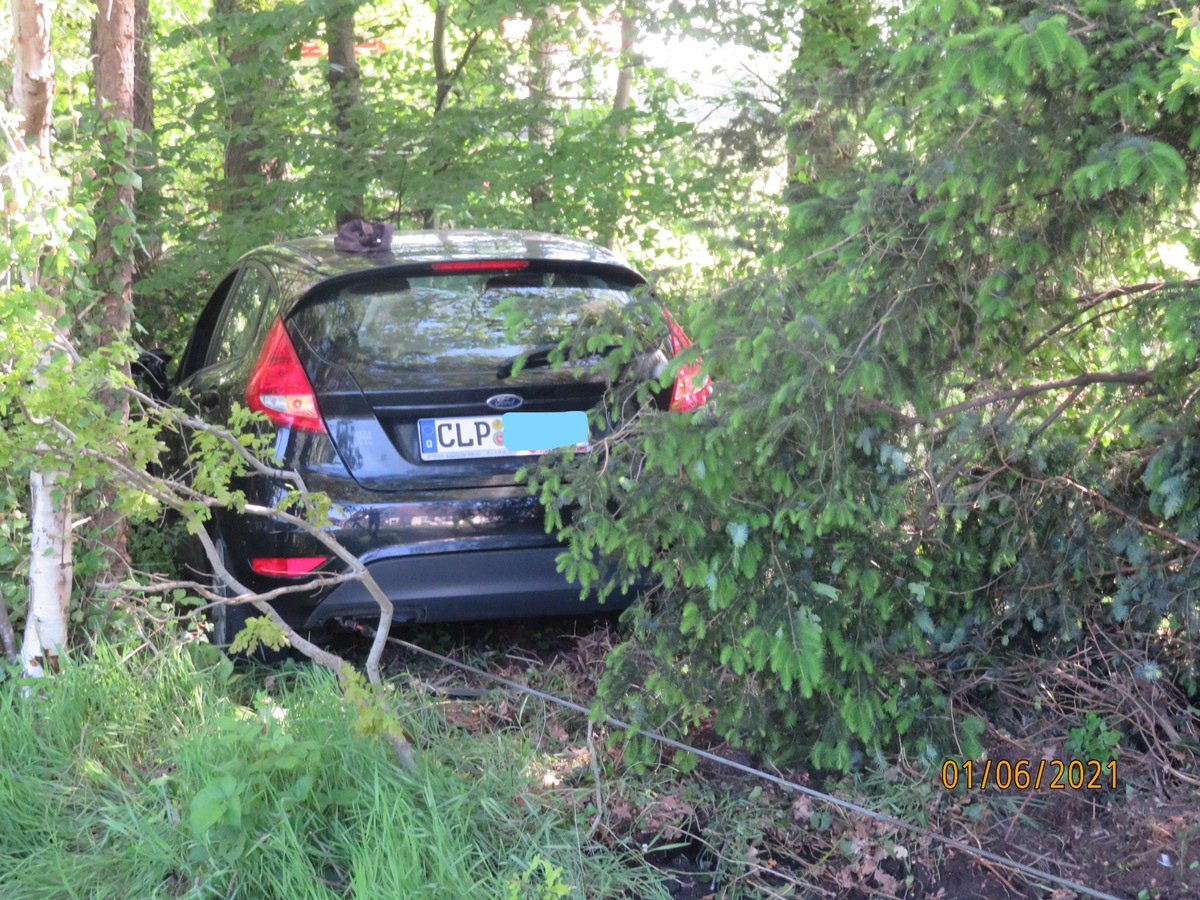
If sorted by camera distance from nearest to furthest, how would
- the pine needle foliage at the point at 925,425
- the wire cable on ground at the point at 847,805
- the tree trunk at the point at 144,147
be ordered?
the pine needle foliage at the point at 925,425
the wire cable on ground at the point at 847,805
the tree trunk at the point at 144,147

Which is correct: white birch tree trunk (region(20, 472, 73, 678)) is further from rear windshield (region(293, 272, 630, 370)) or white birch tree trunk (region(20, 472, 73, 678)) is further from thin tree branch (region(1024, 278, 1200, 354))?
thin tree branch (region(1024, 278, 1200, 354))

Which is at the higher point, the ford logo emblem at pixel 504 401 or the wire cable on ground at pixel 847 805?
the ford logo emblem at pixel 504 401

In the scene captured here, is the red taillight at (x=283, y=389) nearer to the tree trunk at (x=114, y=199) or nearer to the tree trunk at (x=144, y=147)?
the tree trunk at (x=114, y=199)

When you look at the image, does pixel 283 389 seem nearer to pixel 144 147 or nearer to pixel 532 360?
pixel 532 360

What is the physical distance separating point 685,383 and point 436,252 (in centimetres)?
116

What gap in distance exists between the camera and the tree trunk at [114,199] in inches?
194

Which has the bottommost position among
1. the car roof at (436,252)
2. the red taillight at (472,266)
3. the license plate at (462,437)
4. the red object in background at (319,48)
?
the license plate at (462,437)

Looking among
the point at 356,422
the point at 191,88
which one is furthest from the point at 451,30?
the point at 356,422

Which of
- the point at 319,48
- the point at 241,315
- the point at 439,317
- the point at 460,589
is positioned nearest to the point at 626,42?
the point at 319,48

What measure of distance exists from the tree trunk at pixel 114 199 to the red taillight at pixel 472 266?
150cm

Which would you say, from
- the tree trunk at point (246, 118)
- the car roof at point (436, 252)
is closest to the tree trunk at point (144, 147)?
the tree trunk at point (246, 118)

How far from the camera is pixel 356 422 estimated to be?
4258mm

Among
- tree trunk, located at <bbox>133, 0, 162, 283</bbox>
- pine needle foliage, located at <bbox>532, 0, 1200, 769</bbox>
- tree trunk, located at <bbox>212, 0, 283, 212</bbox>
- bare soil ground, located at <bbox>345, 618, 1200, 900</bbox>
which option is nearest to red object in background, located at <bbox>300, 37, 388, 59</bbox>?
tree trunk, located at <bbox>212, 0, 283, 212</bbox>

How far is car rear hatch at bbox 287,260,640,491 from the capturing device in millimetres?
4270
